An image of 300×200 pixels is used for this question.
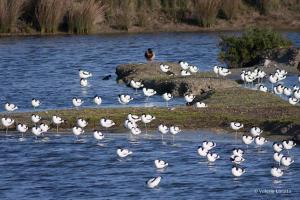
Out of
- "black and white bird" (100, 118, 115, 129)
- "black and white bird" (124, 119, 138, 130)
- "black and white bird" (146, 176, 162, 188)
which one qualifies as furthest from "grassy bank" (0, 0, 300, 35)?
"black and white bird" (146, 176, 162, 188)

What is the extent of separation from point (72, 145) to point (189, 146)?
93.5 inches

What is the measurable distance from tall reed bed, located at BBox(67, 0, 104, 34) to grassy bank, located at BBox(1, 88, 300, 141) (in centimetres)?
2284

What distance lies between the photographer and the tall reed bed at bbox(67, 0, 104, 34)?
47.1m

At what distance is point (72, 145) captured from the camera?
69.1 feet

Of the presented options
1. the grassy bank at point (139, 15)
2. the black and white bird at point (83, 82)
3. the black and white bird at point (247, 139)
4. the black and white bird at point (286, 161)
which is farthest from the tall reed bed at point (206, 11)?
the black and white bird at point (286, 161)

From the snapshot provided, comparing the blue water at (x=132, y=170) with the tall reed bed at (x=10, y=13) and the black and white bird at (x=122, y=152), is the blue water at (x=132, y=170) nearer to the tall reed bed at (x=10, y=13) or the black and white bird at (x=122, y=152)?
the black and white bird at (x=122, y=152)

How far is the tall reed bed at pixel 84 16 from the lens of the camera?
47.1 meters

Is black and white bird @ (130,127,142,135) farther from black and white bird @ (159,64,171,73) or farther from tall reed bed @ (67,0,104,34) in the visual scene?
tall reed bed @ (67,0,104,34)

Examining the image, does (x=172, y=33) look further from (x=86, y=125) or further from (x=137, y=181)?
(x=137, y=181)

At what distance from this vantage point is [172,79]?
2955 cm

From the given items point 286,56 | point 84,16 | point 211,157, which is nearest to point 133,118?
point 211,157

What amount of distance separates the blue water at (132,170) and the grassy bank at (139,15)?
25.8 metres

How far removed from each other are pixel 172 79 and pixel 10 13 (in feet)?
61.6

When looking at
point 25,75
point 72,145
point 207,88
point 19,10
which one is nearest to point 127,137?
point 72,145
